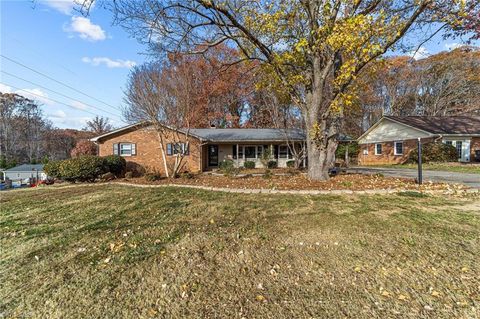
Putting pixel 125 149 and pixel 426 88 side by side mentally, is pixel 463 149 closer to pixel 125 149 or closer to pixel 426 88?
pixel 426 88

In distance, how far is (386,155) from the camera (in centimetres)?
2589

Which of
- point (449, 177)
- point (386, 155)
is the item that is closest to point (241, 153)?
point (449, 177)

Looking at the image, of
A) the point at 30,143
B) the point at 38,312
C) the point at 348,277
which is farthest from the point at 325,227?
the point at 30,143

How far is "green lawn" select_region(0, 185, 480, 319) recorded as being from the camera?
2.48 meters

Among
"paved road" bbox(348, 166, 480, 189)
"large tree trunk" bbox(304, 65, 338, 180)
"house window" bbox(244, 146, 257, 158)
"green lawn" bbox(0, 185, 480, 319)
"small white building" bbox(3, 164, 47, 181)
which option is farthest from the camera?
"small white building" bbox(3, 164, 47, 181)

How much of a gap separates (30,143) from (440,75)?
56.2 meters

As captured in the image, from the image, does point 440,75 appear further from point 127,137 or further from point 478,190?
point 127,137

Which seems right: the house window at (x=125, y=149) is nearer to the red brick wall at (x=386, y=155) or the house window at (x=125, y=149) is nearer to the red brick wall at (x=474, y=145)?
the red brick wall at (x=386, y=155)

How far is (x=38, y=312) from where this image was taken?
2418 mm

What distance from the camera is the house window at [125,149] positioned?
Answer: 1841 centimetres

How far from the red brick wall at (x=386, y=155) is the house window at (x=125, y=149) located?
24317 millimetres

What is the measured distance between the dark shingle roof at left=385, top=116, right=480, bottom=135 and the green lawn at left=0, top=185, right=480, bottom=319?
69.3 ft

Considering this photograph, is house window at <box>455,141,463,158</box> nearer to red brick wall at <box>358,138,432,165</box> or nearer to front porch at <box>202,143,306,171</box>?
red brick wall at <box>358,138,432,165</box>

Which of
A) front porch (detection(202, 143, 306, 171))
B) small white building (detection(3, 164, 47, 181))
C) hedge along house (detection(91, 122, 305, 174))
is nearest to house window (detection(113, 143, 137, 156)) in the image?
hedge along house (detection(91, 122, 305, 174))
